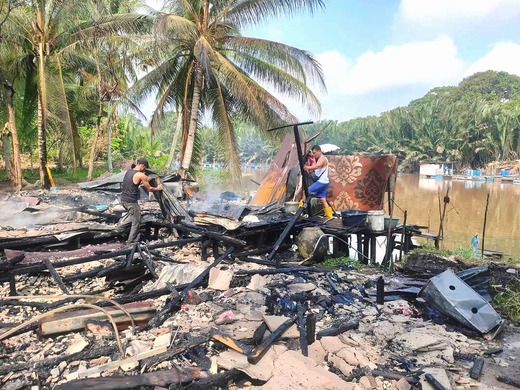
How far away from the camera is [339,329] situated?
13.4ft

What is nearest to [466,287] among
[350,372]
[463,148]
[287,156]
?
[350,372]

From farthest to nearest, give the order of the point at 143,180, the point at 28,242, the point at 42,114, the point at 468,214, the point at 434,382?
the point at 468,214 < the point at 42,114 < the point at 143,180 < the point at 28,242 < the point at 434,382

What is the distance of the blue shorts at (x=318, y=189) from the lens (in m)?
8.42

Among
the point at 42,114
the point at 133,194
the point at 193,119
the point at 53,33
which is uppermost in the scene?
the point at 53,33

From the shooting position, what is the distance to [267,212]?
848 cm

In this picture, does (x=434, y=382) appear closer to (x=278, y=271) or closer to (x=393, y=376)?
(x=393, y=376)

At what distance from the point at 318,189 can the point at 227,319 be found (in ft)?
15.9

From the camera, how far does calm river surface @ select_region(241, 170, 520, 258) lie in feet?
47.0

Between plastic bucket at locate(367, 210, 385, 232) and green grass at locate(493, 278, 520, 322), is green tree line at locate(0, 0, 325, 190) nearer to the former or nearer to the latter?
plastic bucket at locate(367, 210, 385, 232)

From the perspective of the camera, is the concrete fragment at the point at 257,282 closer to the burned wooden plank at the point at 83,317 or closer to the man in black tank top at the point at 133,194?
the burned wooden plank at the point at 83,317

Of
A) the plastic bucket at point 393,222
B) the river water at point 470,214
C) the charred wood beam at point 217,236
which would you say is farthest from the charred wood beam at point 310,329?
the river water at point 470,214

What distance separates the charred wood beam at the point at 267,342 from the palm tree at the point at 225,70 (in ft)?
29.4

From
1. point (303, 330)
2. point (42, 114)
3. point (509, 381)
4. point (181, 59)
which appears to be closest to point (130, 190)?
point (303, 330)

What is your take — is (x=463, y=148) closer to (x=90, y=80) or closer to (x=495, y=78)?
(x=495, y=78)
